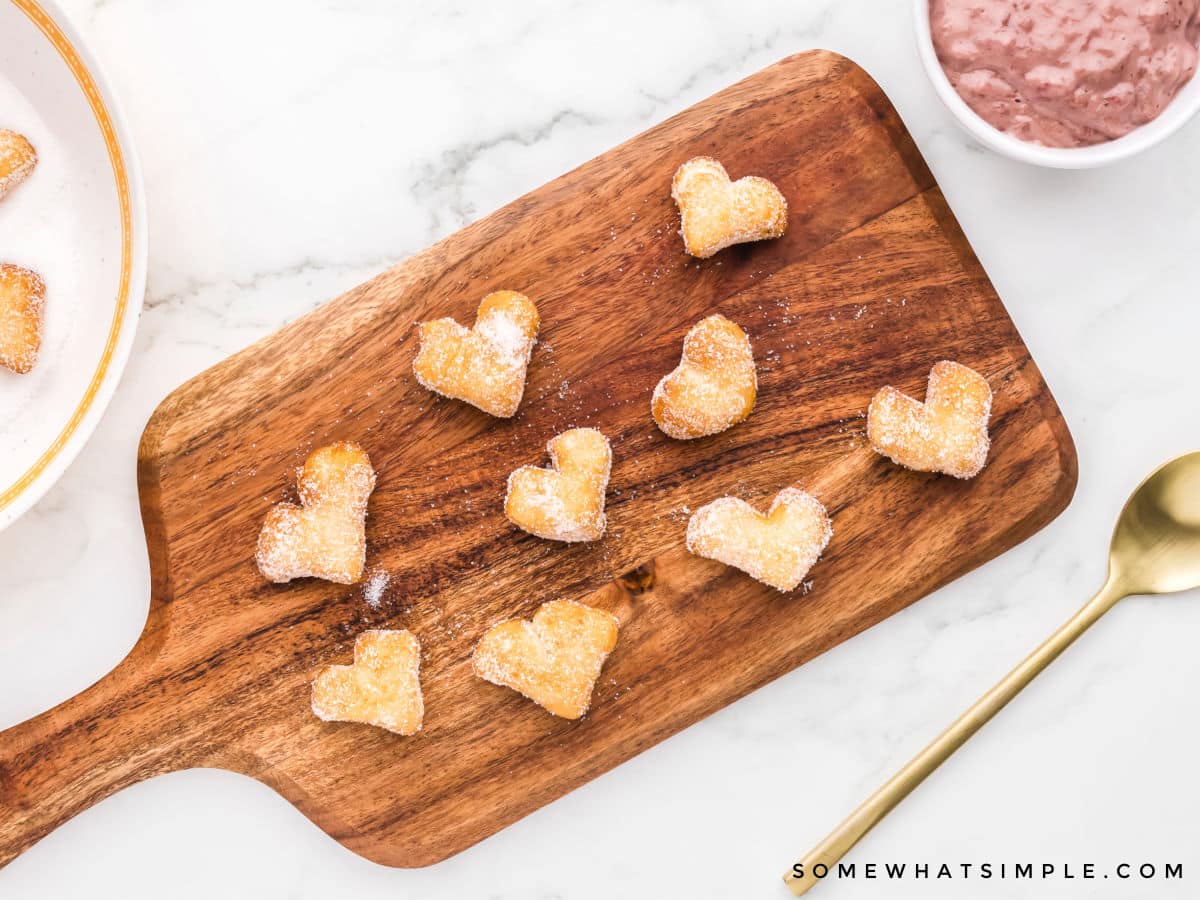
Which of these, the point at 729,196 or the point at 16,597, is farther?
the point at 16,597

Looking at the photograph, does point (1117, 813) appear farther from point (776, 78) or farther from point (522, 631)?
point (776, 78)

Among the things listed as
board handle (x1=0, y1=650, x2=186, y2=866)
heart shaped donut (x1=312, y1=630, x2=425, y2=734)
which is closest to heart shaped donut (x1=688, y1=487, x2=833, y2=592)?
heart shaped donut (x1=312, y1=630, x2=425, y2=734)

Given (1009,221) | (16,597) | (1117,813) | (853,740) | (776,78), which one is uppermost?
(776,78)

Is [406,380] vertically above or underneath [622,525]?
above

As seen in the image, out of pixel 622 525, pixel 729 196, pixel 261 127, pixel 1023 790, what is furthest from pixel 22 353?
pixel 1023 790

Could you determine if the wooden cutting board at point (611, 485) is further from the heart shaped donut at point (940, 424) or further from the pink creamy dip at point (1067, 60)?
the pink creamy dip at point (1067, 60)
